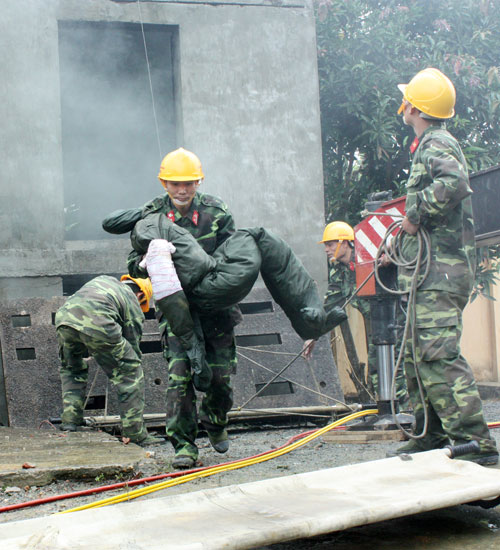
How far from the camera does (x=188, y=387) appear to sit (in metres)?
4.34

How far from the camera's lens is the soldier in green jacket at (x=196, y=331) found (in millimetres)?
4312

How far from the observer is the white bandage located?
13.1 ft

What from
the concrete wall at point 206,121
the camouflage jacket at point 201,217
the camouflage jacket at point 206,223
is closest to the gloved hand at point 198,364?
the camouflage jacket at point 206,223

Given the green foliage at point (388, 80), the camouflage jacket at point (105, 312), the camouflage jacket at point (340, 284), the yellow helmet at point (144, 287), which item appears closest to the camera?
the camouflage jacket at point (105, 312)

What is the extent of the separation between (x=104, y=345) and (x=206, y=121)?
3.07 meters

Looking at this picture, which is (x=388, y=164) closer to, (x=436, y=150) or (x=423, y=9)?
(x=423, y=9)

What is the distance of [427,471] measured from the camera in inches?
117

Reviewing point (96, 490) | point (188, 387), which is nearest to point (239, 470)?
point (188, 387)

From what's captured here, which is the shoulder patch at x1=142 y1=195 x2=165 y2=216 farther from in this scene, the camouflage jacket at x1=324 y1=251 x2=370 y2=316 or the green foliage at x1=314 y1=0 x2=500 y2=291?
the green foliage at x1=314 y1=0 x2=500 y2=291

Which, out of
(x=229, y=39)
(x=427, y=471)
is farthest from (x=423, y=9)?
(x=427, y=471)

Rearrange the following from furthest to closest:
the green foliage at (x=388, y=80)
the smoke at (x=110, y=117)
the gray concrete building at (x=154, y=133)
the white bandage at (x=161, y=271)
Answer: the green foliage at (x=388, y=80) → the smoke at (x=110, y=117) → the gray concrete building at (x=154, y=133) → the white bandage at (x=161, y=271)

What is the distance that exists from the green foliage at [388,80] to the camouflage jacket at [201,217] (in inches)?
201

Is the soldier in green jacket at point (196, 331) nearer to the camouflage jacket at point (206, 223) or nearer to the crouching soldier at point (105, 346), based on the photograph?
the camouflage jacket at point (206, 223)

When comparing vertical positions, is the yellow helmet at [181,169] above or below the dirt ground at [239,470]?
above
